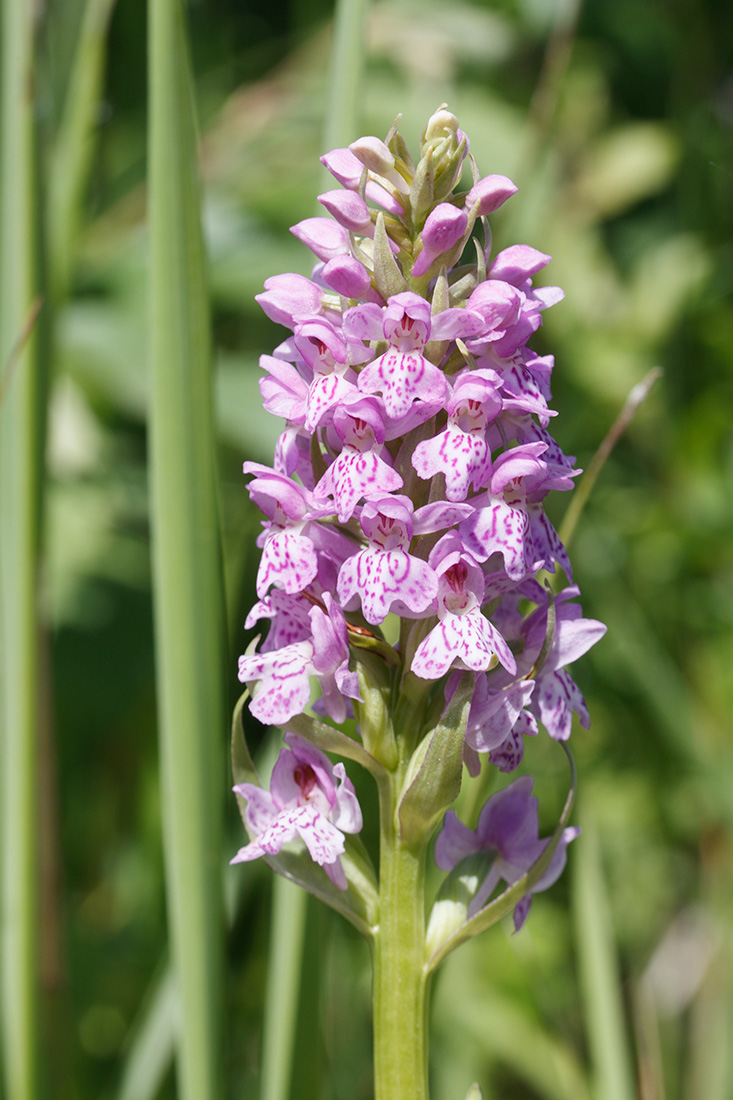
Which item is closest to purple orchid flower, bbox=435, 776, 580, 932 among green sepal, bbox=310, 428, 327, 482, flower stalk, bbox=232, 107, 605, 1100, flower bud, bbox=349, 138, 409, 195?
flower stalk, bbox=232, 107, 605, 1100

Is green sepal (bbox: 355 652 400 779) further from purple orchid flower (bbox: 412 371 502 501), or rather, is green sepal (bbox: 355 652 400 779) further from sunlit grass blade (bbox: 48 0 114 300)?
sunlit grass blade (bbox: 48 0 114 300)

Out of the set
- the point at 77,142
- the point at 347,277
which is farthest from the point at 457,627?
the point at 77,142

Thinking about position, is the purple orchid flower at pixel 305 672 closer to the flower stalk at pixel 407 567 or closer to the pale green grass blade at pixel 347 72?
the flower stalk at pixel 407 567

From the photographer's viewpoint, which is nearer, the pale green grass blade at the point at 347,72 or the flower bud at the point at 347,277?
the flower bud at the point at 347,277

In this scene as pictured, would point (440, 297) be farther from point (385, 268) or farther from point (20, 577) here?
point (20, 577)

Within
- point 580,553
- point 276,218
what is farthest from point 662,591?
point 276,218

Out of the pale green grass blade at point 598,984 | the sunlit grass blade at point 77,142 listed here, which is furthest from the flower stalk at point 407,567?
the sunlit grass blade at point 77,142
